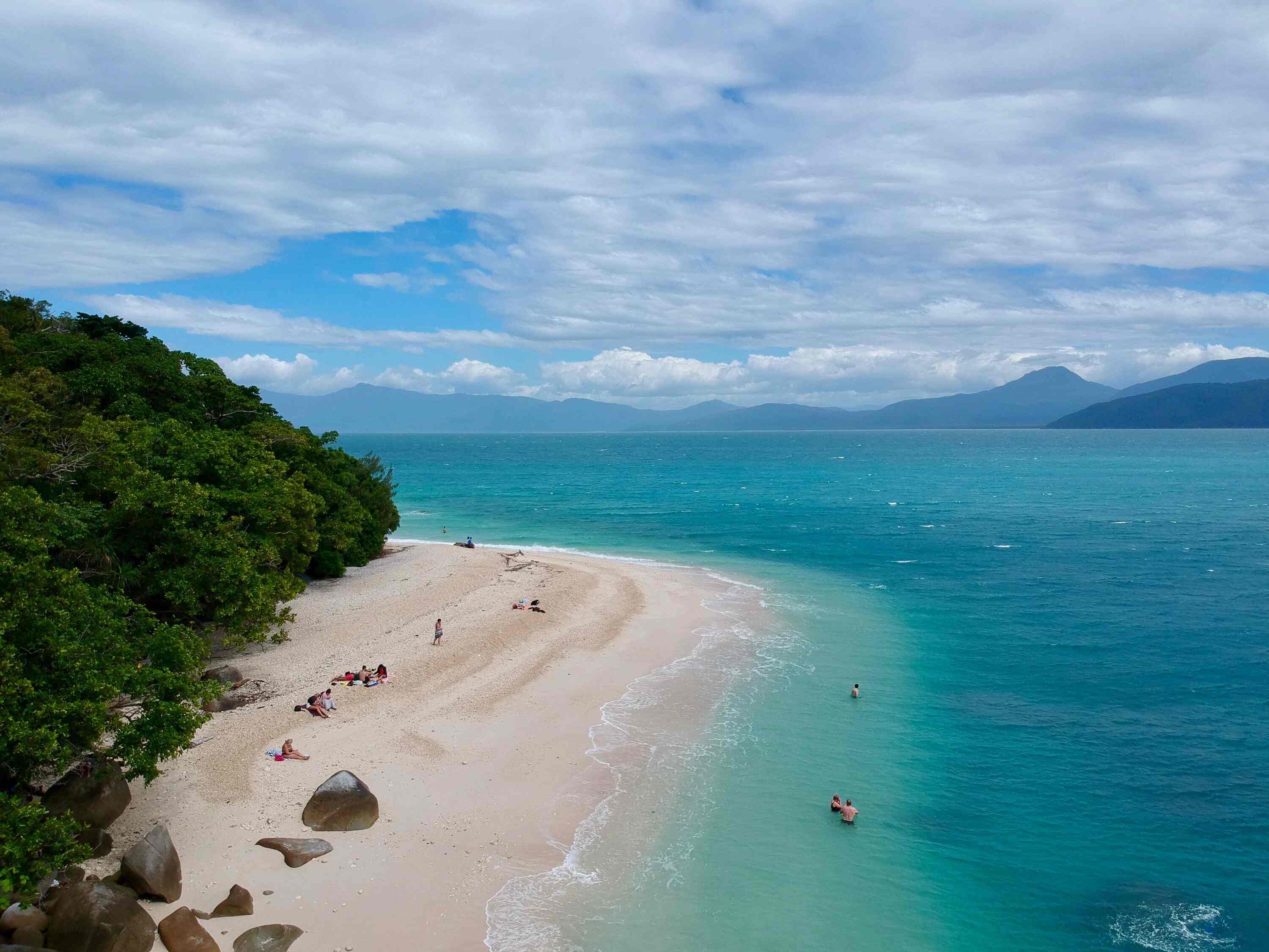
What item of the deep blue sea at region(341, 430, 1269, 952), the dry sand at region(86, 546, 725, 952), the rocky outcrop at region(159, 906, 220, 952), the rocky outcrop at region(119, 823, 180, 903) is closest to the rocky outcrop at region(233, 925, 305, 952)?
the dry sand at region(86, 546, 725, 952)

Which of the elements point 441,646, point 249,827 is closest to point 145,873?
point 249,827

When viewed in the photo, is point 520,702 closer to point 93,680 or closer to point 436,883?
point 436,883

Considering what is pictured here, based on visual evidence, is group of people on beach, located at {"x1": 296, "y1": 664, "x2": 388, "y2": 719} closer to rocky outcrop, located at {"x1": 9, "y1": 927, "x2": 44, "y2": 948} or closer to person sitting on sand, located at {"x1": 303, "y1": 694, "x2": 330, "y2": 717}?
person sitting on sand, located at {"x1": 303, "y1": 694, "x2": 330, "y2": 717}

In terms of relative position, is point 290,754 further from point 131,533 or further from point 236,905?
point 131,533

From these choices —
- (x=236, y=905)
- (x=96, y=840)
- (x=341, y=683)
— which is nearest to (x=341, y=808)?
(x=236, y=905)

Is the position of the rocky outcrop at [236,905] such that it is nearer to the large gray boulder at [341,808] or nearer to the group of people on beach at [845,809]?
the large gray boulder at [341,808]

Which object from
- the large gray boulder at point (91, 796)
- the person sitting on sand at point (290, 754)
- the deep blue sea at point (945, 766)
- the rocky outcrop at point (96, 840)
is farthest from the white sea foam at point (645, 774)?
the large gray boulder at point (91, 796)
